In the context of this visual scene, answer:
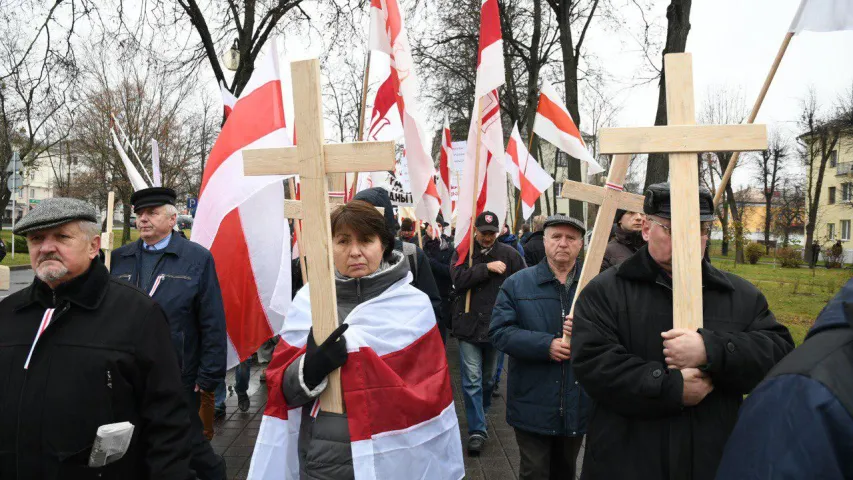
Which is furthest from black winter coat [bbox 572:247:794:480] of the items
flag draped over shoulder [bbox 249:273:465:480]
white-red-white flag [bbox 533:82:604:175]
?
white-red-white flag [bbox 533:82:604:175]

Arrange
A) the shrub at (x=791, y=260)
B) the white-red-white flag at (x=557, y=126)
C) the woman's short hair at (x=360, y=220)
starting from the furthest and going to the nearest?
Result: the shrub at (x=791, y=260) → the white-red-white flag at (x=557, y=126) → the woman's short hair at (x=360, y=220)

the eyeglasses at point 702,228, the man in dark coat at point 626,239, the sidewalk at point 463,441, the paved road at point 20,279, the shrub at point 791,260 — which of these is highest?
the eyeglasses at point 702,228

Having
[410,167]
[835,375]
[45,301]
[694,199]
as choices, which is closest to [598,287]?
[694,199]

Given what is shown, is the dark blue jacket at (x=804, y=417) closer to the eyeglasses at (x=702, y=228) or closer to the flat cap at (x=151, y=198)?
the eyeglasses at (x=702, y=228)

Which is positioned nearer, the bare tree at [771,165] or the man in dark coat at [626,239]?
the man in dark coat at [626,239]

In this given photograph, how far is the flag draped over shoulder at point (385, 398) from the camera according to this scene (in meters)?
2.48

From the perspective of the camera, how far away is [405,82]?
210 inches

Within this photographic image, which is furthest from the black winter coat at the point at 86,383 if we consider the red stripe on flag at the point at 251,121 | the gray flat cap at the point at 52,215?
the red stripe on flag at the point at 251,121

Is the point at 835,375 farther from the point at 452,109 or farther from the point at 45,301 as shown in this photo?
the point at 452,109

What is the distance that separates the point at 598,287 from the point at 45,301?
82.6 inches

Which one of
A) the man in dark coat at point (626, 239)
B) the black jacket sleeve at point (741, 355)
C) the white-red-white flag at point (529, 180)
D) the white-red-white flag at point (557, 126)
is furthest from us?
the white-red-white flag at point (529, 180)

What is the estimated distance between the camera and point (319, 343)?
8.04 feet

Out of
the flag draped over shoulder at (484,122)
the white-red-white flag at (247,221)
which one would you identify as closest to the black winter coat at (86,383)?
the white-red-white flag at (247,221)

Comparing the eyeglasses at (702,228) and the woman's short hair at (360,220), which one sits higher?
the woman's short hair at (360,220)
